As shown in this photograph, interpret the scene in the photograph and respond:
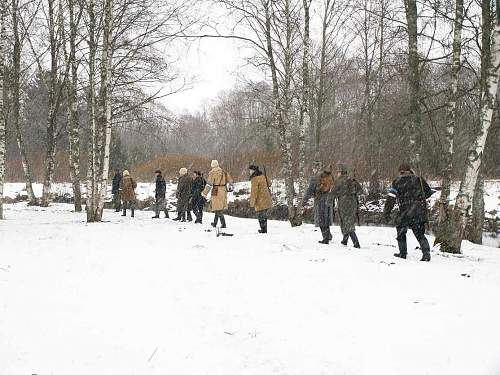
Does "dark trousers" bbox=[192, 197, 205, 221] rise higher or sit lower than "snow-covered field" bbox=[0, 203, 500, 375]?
higher

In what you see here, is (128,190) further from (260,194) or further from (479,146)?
(479,146)

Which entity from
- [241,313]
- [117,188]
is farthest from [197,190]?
[241,313]

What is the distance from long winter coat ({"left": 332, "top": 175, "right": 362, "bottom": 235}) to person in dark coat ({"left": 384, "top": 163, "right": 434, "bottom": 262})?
1071mm

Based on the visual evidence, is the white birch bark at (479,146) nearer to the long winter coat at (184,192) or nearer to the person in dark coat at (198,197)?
the person in dark coat at (198,197)

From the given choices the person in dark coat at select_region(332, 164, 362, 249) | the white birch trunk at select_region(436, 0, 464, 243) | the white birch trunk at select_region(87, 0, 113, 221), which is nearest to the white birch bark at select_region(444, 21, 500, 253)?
the white birch trunk at select_region(436, 0, 464, 243)

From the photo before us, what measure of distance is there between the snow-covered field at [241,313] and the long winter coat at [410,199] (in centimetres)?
75

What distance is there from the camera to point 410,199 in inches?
303

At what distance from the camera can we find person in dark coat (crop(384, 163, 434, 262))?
7.61 meters

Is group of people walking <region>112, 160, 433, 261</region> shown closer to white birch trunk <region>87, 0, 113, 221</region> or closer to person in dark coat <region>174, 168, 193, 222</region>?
person in dark coat <region>174, 168, 193, 222</region>

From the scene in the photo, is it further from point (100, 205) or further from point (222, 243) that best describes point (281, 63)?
point (222, 243)

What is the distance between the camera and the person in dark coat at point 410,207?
7.61m

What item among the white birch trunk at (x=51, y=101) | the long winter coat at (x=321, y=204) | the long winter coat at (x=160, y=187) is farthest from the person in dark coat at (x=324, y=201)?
the white birch trunk at (x=51, y=101)

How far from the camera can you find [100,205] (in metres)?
12.8

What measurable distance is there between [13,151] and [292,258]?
44.4 metres
